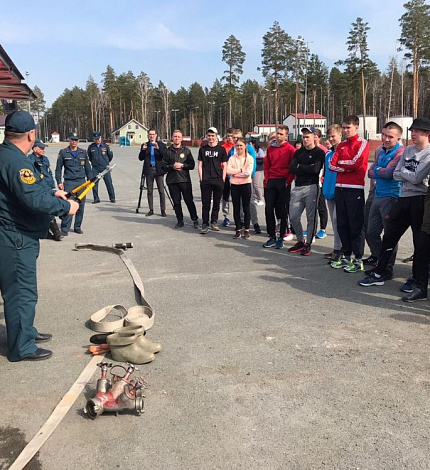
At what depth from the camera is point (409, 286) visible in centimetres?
562

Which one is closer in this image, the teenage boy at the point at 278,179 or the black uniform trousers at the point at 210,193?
the teenage boy at the point at 278,179

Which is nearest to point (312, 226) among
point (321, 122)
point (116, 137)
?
point (321, 122)

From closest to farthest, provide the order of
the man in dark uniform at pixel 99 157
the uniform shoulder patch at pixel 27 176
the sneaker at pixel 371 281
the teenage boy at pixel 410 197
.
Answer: the uniform shoulder patch at pixel 27 176, the teenage boy at pixel 410 197, the sneaker at pixel 371 281, the man in dark uniform at pixel 99 157

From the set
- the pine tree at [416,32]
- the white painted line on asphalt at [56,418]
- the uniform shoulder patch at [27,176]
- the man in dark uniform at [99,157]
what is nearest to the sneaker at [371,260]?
the white painted line on asphalt at [56,418]

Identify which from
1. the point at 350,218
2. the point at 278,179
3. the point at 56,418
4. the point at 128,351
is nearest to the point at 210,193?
the point at 278,179

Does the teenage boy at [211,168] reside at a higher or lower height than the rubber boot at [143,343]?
higher

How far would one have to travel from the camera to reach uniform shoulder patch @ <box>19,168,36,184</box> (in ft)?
12.2

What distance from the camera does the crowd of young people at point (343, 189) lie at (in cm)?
553

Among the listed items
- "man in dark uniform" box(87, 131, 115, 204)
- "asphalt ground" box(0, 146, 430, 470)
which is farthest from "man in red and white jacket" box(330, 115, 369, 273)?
"man in dark uniform" box(87, 131, 115, 204)

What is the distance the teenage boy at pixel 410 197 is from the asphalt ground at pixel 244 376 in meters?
0.23

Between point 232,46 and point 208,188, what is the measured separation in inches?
2687

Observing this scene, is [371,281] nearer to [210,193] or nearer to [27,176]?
[27,176]

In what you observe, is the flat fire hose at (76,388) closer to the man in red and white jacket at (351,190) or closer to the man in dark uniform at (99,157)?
the man in red and white jacket at (351,190)

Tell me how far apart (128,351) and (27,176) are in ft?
5.30
